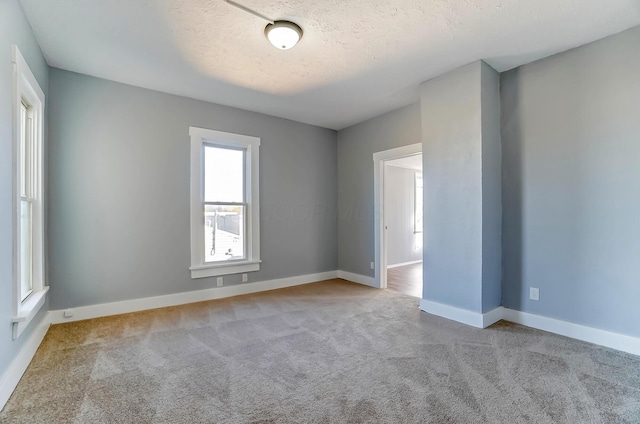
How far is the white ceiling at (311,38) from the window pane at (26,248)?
1502 millimetres

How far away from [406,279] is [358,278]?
0.93 m

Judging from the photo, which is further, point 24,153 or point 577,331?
point 577,331

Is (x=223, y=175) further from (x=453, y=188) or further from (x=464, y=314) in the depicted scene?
(x=464, y=314)

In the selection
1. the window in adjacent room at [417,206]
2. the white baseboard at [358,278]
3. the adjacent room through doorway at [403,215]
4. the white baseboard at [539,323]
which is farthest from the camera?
the window in adjacent room at [417,206]

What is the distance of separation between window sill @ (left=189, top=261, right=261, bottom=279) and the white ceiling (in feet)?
7.38

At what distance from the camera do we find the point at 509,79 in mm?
3162

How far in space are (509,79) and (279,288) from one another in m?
3.94

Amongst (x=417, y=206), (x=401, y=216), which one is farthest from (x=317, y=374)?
(x=417, y=206)

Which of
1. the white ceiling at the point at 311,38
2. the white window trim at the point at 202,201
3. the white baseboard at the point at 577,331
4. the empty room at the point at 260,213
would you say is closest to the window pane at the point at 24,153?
the empty room at the point at 260,213

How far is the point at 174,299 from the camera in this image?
3.76 metres

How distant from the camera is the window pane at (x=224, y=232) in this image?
4.09 metres

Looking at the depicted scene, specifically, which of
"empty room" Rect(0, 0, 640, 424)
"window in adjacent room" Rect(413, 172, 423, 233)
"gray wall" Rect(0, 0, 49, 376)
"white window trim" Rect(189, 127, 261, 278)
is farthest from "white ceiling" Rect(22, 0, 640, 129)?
"window in adjacent room" Rect(413, 172, 423, 233)

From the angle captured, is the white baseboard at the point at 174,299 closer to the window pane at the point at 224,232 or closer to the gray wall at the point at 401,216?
the window pane at the point at 224,232

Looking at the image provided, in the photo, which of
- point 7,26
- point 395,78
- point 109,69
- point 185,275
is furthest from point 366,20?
point 185,275
